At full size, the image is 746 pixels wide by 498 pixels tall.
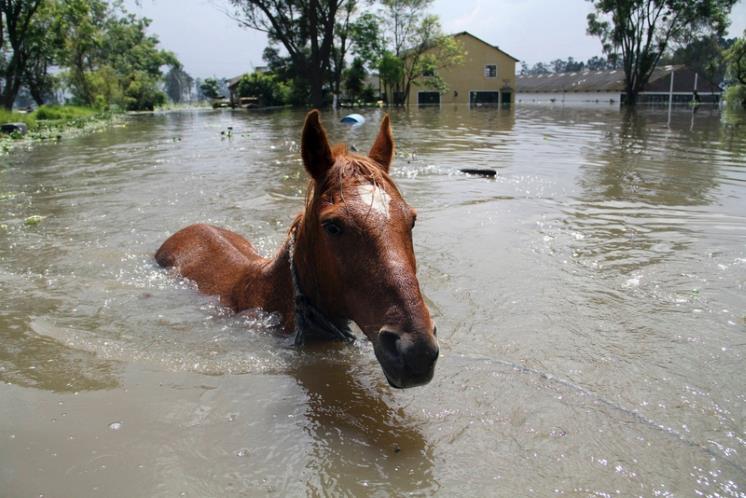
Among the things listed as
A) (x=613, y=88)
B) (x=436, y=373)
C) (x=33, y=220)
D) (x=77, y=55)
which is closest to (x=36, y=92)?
(x=77, y=55)

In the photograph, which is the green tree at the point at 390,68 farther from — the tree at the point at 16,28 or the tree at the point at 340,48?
the tree at the point at 16,28

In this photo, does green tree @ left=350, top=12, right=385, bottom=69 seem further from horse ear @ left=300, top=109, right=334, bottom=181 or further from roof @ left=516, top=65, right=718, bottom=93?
horse ear @ left=300, top=109, right=334, bottom=181

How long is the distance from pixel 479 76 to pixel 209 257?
77.4 metres

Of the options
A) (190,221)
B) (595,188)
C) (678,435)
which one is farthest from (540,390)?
(595,188)

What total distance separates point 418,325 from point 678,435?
5.59ft

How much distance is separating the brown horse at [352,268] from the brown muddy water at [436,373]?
34 centimetres

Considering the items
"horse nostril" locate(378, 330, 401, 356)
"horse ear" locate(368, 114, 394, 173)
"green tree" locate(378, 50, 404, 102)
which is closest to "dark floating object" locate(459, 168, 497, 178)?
"horse ear" locate(368, 114, 394, 173)

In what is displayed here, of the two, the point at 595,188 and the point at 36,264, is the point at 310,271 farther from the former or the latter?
the point at 595,188

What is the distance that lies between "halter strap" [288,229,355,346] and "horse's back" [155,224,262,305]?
3.76 ft

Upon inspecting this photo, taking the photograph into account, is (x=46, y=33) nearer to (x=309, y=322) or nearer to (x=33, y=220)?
(x=33, y=220)

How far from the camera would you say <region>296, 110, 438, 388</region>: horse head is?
7.76 feet

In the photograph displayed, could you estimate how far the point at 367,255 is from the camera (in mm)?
2721

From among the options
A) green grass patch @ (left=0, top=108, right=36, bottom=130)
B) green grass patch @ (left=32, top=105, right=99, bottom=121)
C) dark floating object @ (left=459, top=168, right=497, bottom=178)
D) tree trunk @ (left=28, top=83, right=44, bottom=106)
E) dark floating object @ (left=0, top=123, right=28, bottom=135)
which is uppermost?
tree trunk @ (left=28, top=83, right=44, bottom=106)

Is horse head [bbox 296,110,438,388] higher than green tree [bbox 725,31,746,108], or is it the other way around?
green tree [bbox 725,31,746,108]
